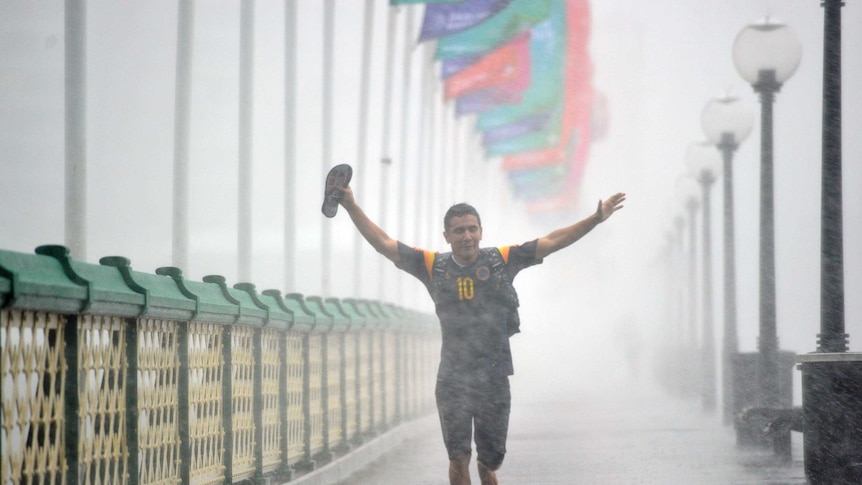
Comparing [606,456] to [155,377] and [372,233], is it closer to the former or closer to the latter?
[372,233]

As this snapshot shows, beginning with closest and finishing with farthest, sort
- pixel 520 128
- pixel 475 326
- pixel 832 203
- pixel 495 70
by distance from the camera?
pixel 475 326 → pixel 832 203 → pixel 495 70 → pixel 520 128

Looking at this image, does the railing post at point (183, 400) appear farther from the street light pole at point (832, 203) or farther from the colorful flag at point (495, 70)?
the colorful flag at point (495, 70)

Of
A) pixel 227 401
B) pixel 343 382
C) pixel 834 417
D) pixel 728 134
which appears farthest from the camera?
pixel 728 134

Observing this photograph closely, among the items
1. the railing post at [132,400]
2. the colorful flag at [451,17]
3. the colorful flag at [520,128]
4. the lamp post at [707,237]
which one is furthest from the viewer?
the colorful flag at [520,128]

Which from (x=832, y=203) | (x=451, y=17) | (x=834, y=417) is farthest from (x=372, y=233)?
(x=451, y=17)

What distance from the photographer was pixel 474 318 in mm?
7789

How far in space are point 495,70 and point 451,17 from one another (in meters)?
5.94

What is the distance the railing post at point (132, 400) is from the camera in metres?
7.61

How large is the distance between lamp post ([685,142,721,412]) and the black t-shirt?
60.5 feet

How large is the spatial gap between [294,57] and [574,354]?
8949 cm

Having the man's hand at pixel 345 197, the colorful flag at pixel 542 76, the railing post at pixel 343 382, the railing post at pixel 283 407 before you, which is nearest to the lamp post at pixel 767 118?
the railing post at pixel 343 382

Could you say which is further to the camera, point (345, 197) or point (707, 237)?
point (707, 237)

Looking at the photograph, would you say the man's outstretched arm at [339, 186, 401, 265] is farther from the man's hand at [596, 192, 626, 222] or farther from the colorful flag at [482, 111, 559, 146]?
the colorful flag at [482, 111, 559, 146]

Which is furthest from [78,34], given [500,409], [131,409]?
[500,409]
